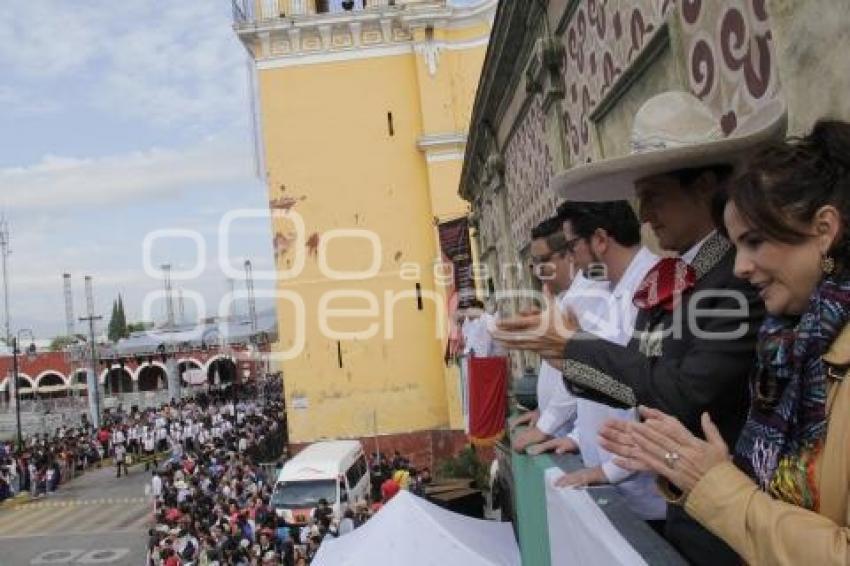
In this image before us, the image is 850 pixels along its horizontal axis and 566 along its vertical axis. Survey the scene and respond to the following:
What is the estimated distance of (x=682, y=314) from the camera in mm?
2322

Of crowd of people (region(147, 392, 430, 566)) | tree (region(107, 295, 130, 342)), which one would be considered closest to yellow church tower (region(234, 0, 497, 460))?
crowd of people (region(147, 392, 430, 566))

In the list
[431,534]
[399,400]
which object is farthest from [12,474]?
[431,534]

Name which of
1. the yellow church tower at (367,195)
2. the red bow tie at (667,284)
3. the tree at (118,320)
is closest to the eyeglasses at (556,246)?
the red bow tie at (667,284)

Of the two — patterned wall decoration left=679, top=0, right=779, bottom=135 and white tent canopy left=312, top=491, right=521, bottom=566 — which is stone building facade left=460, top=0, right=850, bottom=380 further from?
white tent canopy left=312, top=491, right=521, bottom=566

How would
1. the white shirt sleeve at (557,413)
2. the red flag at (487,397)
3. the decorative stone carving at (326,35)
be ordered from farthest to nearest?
the decorative stone carving at (326,35) < the red flag at (487,397) < the white shirt sleeve at (557,413)

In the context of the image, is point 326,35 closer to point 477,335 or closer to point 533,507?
point 477,335

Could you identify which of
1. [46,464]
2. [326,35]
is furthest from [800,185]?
[46,464]

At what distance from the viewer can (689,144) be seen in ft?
8.08

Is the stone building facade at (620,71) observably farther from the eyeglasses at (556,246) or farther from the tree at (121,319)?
the tree at (121,319)

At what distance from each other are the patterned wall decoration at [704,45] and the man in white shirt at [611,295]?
2.40 feet

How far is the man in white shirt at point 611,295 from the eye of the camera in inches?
119

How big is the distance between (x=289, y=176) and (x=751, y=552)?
21.8 metres

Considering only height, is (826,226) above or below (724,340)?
above

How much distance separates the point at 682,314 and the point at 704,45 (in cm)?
203
